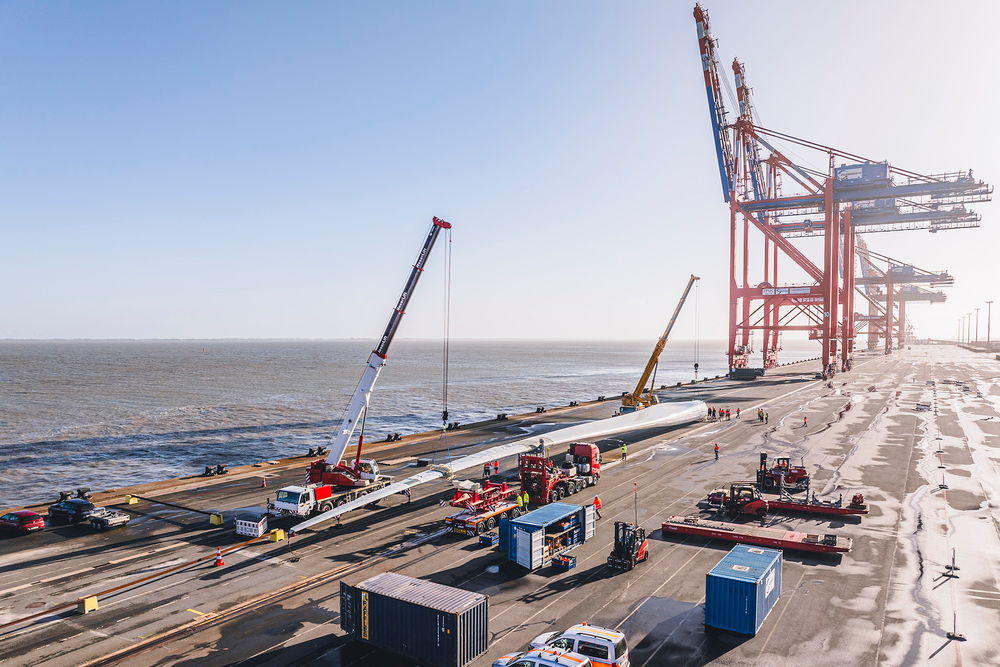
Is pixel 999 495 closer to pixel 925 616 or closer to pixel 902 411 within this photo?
pixel 925 616

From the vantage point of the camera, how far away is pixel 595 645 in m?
19.1

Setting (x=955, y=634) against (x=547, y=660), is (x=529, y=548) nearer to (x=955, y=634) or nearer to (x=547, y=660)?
(x=547, y=660)

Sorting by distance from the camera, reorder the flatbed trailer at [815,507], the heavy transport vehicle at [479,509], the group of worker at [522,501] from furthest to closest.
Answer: the group of worker at [522,501] < the flatbed trailer at [815,507] < the heavy transport vehicle at [479,509]

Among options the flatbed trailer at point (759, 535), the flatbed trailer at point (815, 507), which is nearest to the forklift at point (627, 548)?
the flatbed trailer at point (759, 535)

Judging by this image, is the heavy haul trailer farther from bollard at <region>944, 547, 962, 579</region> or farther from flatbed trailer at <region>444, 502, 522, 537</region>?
bollard at <region>944, 547, 962, 579</region>

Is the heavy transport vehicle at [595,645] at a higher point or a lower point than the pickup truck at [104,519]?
higher

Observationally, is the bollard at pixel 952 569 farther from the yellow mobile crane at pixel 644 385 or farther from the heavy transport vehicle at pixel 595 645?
the yellow mobile crane at pixel 644 385

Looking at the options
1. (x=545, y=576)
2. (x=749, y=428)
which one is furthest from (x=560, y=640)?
(x=749, y=428)

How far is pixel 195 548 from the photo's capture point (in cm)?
3278

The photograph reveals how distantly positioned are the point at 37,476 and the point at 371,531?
148ft

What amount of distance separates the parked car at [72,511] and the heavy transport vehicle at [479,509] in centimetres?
2193

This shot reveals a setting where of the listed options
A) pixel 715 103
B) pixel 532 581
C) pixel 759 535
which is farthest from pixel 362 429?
pixel 715 103

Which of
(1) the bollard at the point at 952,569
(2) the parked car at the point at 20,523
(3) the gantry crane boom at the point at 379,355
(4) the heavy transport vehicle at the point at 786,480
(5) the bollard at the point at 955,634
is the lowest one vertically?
(2) the parked car at the point at 20,523

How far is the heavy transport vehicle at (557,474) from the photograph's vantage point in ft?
135
